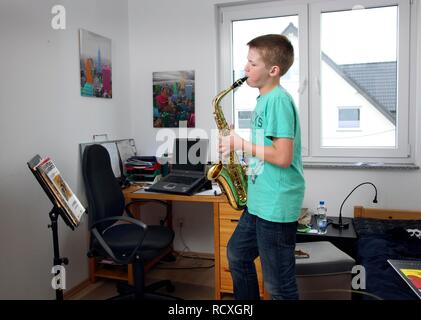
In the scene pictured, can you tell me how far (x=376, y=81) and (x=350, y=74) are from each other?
0.20 meters

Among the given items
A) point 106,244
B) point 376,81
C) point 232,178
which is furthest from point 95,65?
point 376,81

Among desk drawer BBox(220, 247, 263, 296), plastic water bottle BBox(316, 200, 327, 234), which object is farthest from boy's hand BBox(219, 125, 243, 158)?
plastic water bottle BBox(316, 200, 327, 234)

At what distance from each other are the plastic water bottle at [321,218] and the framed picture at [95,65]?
1.93 meters

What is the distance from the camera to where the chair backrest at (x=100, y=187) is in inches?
89.6

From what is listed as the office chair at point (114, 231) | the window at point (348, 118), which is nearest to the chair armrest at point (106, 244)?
the office chair at point (114, 231)

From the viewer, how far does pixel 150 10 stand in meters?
3.45

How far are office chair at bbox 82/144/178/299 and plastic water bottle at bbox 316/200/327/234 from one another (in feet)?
3.46

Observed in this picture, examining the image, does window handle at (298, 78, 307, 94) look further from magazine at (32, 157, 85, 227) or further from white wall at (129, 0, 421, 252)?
magazine at (32, 157, 85, 227)

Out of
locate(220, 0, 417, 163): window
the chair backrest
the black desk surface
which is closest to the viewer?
the chair backrest

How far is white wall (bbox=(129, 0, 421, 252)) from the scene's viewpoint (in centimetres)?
306

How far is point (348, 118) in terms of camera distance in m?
3.08

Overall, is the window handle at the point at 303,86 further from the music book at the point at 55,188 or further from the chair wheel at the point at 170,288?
the music book at the point at 55,188

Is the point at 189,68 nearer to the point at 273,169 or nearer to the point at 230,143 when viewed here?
the point at 230,143
